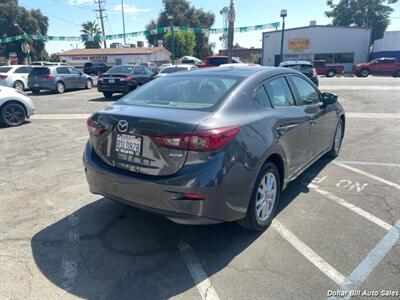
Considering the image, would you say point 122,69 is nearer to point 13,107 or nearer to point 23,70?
point 23,70

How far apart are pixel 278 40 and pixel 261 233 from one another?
4447 cm

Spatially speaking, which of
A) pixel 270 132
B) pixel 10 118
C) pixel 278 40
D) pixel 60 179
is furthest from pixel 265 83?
pixel 278 40

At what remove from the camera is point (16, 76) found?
18.7m

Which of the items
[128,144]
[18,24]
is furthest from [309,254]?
[18,24]

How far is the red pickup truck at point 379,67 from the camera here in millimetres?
32500

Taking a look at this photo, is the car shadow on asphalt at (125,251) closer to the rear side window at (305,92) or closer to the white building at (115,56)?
the rear side window at (305,92)

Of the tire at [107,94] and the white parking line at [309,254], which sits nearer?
the white parking line at [309,254]

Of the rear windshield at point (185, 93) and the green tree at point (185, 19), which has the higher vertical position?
the green tree at point (185, 19)

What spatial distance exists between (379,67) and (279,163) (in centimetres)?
3532

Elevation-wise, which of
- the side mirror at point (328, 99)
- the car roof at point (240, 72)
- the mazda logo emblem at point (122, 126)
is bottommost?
the side mirror at point (328, 99)

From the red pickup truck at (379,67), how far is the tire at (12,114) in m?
32.1

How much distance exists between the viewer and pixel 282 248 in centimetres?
315

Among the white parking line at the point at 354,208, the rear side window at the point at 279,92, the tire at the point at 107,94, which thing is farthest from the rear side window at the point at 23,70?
the white parking line at the point at 354,208

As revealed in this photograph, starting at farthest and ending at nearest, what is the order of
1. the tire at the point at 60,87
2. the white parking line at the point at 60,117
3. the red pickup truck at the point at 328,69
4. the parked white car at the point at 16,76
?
1. the red pickup truck at the point at 328,69
2. the parked white car at the point at 16,76
3. the tire at the point at 60,87
4. the white parking line at the point at 60,117
